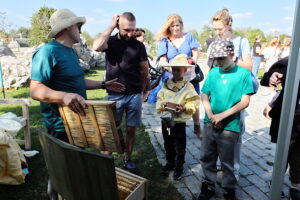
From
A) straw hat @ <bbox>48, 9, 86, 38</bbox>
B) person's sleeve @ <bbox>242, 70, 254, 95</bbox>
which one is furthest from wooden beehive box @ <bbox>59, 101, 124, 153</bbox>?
person's sleeve @ <bbox>242, 70, 254, 95</bbox>

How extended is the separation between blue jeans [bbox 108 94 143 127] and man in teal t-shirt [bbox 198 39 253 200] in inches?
36.0

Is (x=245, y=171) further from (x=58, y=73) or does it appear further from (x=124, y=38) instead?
(x=58, y=73)

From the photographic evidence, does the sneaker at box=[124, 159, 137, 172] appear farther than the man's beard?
Yes

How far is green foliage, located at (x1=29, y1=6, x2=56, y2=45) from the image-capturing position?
15.5m

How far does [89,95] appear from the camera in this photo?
8070 mm

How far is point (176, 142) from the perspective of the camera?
3.16 m

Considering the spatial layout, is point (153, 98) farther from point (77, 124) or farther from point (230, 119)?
point (77, 124)

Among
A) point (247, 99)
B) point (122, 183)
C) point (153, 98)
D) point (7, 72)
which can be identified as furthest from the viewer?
point (7, 72)

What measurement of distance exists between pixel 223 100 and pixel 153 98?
442 centimetres

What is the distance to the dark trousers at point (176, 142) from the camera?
10.2 feet

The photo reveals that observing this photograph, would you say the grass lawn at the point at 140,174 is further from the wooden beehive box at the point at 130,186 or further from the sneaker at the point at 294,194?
the sneaker at the point at 294,194

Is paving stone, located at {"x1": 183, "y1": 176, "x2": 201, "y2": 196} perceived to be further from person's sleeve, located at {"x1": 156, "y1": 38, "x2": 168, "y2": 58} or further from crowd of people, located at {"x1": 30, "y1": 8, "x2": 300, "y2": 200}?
person's sleeve, located at {"x1": 156, "y1": 38, "x2": 168, "y2": 58}

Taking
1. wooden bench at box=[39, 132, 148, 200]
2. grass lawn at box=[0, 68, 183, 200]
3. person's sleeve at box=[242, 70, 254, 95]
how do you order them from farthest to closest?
grass lawn at box=[0, 68, 183, 200] → person's sleeve at box=[242, 70, 254, 95] → wooden bench at box=[39, 132, 148, 200]

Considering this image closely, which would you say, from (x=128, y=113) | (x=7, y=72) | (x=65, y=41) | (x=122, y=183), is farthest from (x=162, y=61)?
(x=7, y=72)
